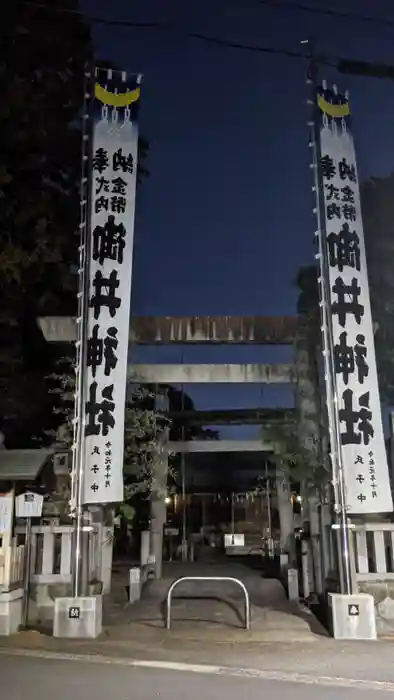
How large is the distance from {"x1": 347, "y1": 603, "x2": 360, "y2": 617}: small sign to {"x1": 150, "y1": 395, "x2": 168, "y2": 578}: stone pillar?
7.79 meters

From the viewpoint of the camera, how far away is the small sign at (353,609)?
927 cm

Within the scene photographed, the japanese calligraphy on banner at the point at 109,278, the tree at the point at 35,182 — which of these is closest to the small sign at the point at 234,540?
the tree at the point at 35,182

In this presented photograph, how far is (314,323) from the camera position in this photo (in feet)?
44.9

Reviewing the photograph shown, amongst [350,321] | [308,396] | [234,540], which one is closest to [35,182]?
[308,396]

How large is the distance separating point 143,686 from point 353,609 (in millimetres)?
3715

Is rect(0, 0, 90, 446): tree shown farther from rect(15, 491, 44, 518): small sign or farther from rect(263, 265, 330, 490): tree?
rect(263, 265, 330, 490): tree

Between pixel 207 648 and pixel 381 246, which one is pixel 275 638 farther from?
pixel 381 246

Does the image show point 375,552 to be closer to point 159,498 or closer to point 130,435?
point 130,435

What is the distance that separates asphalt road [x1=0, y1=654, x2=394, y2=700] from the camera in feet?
20.7

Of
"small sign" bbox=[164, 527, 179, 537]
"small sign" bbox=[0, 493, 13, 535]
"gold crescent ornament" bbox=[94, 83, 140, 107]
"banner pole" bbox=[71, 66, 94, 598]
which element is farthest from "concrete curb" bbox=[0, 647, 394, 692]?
"small sign" bbox=[164, 527, 179, 537]

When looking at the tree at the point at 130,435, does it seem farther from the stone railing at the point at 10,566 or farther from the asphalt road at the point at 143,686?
the asphalt road at the point at 143,686

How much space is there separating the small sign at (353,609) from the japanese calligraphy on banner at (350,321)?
1.29 meters

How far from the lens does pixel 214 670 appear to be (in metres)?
7.46

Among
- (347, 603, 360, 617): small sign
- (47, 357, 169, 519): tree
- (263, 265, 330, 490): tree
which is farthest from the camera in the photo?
(263, 265, 330, 490): tree
